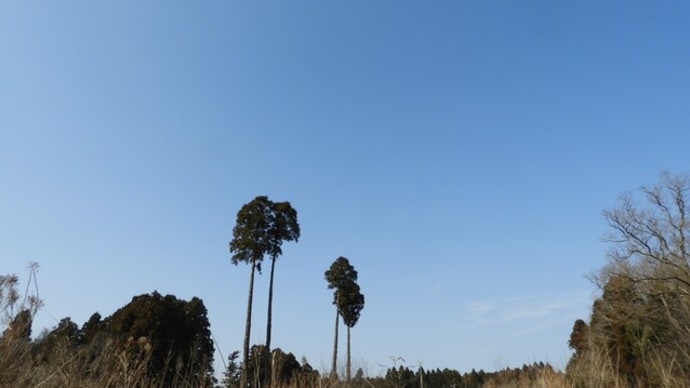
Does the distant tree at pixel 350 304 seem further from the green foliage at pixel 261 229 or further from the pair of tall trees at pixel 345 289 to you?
the green foliage at pixel 261 229

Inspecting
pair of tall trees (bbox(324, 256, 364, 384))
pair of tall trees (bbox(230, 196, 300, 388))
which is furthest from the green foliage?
pair of tall trees (bbox(324, 256, 364, 384))

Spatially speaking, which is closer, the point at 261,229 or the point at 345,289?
the point at 261,229

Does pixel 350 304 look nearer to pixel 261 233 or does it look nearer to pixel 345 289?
pixel 345 289

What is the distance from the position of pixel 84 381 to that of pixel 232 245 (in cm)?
1881

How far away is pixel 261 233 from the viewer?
25109 mm

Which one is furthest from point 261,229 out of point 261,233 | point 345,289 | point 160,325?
point 345,289

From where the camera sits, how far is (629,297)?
2142 cm

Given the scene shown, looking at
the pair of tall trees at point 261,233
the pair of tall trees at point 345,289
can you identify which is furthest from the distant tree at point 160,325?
the pair of tall trees at point 345,289

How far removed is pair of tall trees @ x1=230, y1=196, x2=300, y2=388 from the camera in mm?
24375

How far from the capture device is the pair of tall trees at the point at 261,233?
24.4 m

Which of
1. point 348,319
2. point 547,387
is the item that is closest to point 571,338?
point 348,319

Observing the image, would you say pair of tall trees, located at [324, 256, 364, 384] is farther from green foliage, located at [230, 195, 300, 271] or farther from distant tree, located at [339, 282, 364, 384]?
green foliage, located at [230, 195, 300, 271]

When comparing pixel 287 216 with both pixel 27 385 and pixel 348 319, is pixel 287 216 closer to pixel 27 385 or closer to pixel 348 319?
pixel 348 319

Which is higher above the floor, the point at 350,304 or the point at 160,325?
the point at 350,304
